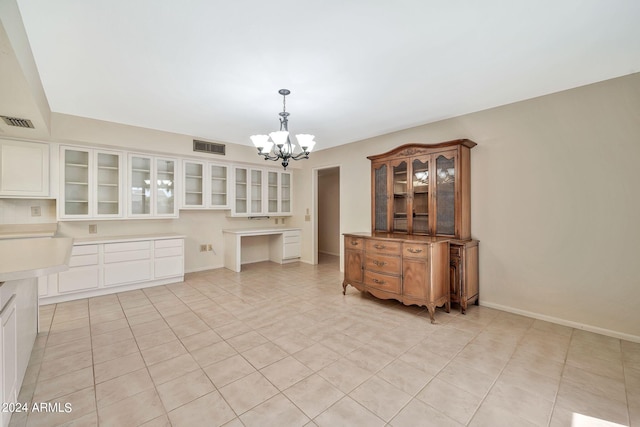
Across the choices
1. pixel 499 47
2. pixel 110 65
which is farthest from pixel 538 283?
pixel 110 65

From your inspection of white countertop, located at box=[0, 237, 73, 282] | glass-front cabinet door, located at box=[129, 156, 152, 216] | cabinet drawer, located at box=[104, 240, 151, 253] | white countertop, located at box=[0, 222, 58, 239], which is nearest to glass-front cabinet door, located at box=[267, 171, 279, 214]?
glass-front cabinet door, located at box=[129, 156, 152, 216]

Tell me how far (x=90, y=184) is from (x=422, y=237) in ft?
15.3

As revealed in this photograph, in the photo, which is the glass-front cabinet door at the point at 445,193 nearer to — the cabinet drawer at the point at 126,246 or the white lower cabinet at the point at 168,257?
the white lower cabinet at the point at 168,257

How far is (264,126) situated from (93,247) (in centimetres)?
288

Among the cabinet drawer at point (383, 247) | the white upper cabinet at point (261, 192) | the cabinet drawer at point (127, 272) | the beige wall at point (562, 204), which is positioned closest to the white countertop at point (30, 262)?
the cabinet drawer at point (127, 272)

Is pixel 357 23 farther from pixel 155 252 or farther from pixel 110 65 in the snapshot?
pixel 155 252

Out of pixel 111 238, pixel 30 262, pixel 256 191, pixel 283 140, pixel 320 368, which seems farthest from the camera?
pixel 256 191

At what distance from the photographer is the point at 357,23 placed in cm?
Result: 187

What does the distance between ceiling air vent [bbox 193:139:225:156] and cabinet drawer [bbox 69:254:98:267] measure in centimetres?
220

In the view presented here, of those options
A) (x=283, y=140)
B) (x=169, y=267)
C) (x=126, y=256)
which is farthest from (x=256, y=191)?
(x=283, y=140)

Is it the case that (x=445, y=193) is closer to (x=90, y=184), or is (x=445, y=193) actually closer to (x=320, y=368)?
(x=320, y=368)

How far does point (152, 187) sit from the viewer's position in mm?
4469

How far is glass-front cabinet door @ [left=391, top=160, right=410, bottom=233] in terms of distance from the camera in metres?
3.88

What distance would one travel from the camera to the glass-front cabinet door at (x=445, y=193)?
3.44m
